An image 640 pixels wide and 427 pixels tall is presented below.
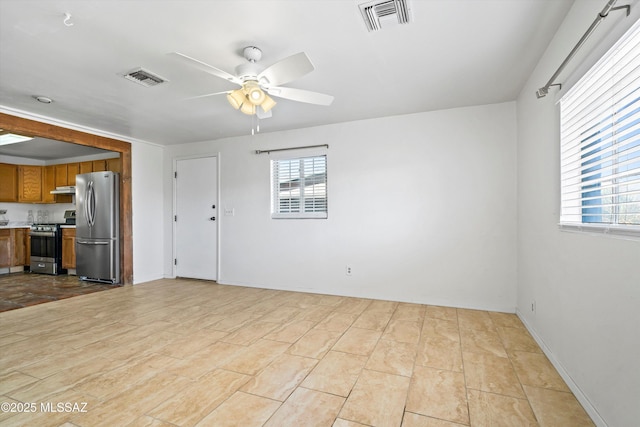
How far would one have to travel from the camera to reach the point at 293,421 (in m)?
1.65

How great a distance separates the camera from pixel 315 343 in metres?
2.67

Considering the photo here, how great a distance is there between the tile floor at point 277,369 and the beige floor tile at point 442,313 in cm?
2

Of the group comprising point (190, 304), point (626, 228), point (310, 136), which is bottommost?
point (190, 304)

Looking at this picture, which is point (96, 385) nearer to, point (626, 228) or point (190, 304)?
point (190, 304)

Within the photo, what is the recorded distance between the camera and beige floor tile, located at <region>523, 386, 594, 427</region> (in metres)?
1.64

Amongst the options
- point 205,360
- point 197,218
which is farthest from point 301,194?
point 205,360

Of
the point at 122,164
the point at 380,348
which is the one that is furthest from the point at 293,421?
the point at 122,164

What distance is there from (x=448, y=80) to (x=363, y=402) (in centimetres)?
284

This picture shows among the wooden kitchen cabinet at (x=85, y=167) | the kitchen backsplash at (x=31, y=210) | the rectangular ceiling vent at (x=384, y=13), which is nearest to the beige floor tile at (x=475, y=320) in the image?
the rectangular ceiling vent at (x=384, y=13)

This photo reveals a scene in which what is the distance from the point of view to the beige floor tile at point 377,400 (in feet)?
5.49

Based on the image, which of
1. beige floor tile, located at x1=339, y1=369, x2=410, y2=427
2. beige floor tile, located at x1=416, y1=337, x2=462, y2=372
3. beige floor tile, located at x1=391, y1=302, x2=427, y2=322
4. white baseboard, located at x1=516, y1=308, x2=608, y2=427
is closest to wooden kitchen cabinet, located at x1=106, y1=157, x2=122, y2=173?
beige floor tile, located at x1=391, y1=302, x2=427, y2=322

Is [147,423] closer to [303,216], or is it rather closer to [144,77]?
[144,77]

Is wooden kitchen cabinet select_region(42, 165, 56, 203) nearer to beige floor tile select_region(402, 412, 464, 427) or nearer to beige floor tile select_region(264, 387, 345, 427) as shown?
beige floor tile select_region(264, 387, 345, 427)

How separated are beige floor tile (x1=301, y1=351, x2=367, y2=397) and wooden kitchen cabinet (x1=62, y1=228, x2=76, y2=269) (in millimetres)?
5793
